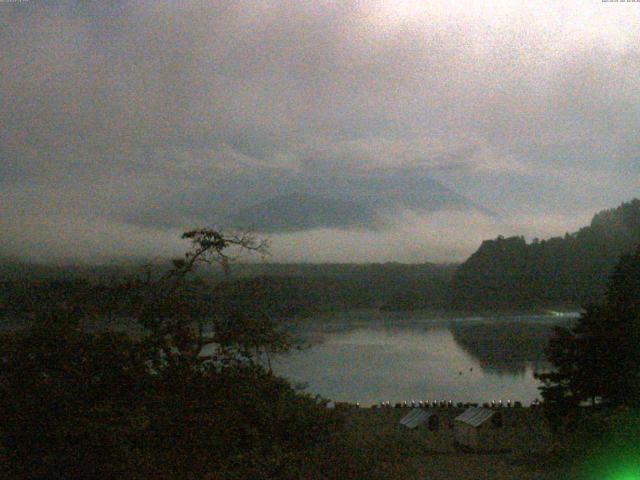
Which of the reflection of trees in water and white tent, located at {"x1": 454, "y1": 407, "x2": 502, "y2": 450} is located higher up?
white tent, located at {"x1": 454, "y1": 407, "x2": 502, "y2": 450}

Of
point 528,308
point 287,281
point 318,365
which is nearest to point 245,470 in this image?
point 287,281

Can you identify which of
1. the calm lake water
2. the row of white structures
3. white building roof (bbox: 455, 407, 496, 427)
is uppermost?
white building roof (bbox: 455, 407, 496, 427)

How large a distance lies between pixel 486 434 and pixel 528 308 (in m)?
57.4

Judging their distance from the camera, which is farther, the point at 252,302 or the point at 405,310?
the point at 405,310

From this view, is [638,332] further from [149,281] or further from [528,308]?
[528,308]

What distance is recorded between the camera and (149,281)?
7242 millimetres

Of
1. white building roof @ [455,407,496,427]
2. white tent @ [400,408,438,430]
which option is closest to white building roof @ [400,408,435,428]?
white tent @ [400,408,438,430]

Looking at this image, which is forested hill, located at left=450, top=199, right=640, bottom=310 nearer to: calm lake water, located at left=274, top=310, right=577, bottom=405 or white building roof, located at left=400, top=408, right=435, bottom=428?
calm lake water, located at left=274, top=310, right=577, bottom=405

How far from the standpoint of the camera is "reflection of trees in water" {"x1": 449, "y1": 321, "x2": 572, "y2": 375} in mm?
48094

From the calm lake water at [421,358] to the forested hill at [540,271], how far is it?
2698 millimetres

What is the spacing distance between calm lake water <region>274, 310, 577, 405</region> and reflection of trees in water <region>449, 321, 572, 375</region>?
0.06 metres

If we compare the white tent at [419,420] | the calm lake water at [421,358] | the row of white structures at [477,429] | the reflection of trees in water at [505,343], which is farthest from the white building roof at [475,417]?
the reflection of trees in water at [505,343]

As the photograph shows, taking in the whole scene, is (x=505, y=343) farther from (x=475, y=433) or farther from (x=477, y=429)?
(x=475, y=433)

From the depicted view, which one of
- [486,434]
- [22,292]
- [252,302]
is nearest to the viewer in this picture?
[252,302]
